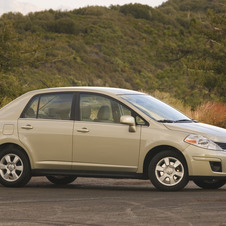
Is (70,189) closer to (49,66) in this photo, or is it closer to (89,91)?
(89,91)

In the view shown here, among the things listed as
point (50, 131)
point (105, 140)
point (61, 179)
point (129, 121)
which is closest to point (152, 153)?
point (129, 121)

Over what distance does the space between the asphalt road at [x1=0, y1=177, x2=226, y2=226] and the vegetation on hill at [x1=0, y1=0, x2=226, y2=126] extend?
16748 mm

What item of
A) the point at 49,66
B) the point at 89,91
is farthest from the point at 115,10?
the point at 89,91

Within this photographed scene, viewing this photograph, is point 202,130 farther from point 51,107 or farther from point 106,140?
point 51,107

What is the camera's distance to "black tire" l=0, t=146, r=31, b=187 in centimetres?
1145

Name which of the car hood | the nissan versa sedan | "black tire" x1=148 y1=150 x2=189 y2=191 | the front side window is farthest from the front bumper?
the front side window

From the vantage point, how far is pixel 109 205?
9172 millimetres

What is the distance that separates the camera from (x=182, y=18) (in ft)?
270

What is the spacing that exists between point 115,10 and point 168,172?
7343 cm

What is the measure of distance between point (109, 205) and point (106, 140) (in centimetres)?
198

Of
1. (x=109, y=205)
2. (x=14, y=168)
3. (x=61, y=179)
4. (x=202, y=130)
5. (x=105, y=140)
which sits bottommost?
(x=61, y=179)

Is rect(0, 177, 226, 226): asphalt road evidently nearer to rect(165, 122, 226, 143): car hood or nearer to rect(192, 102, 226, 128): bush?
rect(165, 122, 226, 143): car hood

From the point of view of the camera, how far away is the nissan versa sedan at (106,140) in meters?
10.7

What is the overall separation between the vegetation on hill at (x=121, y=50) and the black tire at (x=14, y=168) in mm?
15897
